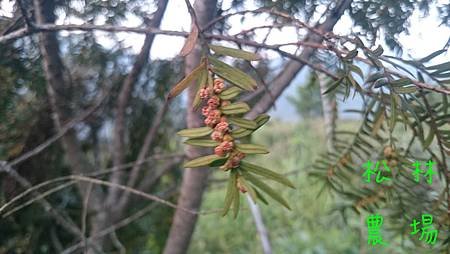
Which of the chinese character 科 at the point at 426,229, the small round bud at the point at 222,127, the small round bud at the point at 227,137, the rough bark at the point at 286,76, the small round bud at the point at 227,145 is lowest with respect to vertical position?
the chinese character 科 at the point at 426,229

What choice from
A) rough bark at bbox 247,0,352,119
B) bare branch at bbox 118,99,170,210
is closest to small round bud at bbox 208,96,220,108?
rough bark at bbox 247,0,352,119

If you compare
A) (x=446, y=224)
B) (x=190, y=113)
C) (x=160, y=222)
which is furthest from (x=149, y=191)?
(x=446, y=224)

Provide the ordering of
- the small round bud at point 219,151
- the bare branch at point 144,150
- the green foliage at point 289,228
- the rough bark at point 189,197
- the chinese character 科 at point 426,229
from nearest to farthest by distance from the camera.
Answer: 1. the small round bud at point 219,151
2. the chinese character 科 at point 426,229
3. the rough bark at point 189,197
4. the bare branch at point 144,150
5. the green foliage at point 289,228

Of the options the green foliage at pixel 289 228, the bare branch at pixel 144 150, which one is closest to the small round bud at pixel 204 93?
the bare branch at pixel 144 150

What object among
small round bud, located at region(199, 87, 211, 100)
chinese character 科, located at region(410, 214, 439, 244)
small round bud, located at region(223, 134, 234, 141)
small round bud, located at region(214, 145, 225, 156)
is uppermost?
small round bud, located at region(199, 87, 211, 100)

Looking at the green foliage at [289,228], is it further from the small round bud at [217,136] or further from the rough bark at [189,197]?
the small round bud at [217,136]

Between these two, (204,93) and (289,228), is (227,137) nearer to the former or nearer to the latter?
(204,93)

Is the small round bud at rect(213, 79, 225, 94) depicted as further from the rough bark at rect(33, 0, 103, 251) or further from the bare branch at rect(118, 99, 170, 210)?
the bare branch at rect(118, 99, 170, 210)

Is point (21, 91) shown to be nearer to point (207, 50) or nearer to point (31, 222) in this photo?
point (31, 222)

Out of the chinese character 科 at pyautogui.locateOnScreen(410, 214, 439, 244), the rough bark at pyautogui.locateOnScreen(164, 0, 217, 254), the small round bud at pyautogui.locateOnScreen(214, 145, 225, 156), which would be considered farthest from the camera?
the rough bark at pyautogui.locateOnScreen(164, 0, 217, 254)
